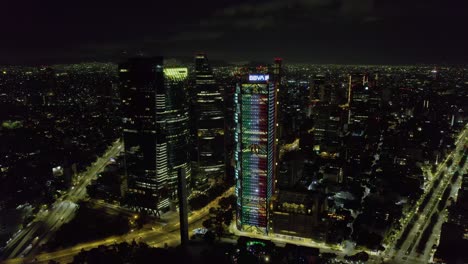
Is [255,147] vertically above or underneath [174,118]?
underneath

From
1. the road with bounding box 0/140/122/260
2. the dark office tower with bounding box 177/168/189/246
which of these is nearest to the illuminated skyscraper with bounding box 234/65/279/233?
the dark office tower with bounding box 177/168/189/246

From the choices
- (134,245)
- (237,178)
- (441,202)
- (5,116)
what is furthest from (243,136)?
(5,116)

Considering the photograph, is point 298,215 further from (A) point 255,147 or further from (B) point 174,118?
(B) point 174,118

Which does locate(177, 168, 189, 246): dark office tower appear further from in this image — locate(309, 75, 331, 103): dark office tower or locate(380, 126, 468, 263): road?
locate(309, 75, 331, 103): dark office tower

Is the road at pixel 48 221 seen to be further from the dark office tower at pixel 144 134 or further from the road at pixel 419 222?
the road at pixel 419 222

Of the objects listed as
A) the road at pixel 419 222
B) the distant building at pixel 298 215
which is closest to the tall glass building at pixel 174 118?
the distant building at pixel 298 215

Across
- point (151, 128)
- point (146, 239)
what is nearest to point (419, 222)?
point (146, 239)
